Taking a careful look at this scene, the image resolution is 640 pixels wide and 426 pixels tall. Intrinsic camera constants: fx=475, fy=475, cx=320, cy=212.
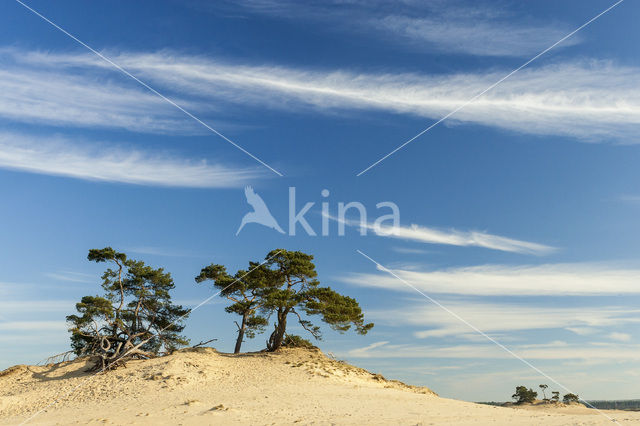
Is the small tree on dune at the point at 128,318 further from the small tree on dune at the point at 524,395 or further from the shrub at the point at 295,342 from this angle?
the small tree on dune at the point at 524,395

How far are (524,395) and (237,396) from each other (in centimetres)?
4067

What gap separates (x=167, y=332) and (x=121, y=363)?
7.76 meters

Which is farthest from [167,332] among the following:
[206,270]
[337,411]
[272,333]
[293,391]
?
[337,411]

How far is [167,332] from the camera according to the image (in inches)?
1715

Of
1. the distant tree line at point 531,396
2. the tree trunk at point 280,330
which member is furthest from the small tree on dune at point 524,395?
the tree trunk at point 280,330

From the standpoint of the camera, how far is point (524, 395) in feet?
179

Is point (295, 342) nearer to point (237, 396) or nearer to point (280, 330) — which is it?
point (280, 330)

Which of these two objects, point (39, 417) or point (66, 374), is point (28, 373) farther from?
point (39, 417)

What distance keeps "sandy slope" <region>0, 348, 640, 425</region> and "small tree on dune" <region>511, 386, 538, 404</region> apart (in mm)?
23358

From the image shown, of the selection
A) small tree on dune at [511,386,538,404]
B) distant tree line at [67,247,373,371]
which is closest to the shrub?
distant tree line at [67,247,373,371]

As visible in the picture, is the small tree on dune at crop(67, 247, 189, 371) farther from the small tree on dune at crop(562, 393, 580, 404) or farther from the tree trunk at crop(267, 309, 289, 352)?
the small tree on dune at crop(562, 393, 580, 404)

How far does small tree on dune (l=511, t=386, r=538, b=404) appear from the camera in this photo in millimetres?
53031

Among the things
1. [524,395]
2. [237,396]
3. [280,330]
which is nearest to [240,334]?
[280,330]

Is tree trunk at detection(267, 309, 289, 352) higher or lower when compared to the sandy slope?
higher
